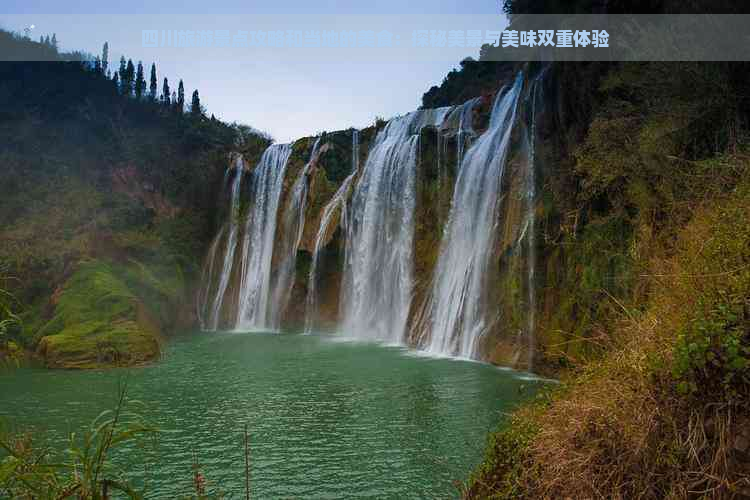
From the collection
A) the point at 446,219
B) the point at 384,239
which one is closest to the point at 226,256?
the point at 384,239

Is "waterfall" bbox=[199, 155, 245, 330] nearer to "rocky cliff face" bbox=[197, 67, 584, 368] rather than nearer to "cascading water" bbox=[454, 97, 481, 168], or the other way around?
"rocky cliff face" bbox=[197, 67, 584, 368]

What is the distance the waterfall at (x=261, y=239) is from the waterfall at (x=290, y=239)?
0.55m

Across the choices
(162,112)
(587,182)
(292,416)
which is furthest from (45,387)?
(162,112)

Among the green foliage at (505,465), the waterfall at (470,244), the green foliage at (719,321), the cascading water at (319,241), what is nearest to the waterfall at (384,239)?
the cascading water at (319,241)

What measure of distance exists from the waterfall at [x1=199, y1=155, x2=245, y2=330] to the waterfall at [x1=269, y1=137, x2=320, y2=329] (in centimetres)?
353

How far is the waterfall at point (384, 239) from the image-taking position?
21.5 metres

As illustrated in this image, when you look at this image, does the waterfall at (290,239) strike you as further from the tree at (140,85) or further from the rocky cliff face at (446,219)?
the tree at (140,85)

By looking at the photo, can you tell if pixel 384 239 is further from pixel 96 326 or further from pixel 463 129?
pixel 96 326

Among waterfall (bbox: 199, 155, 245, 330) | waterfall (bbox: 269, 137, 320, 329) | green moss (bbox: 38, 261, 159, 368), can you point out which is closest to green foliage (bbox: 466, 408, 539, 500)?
green moss (bbox: 38, 261, 159, 368)

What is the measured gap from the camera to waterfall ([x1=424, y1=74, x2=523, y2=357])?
51.4 ft

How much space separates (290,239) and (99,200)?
36.1 feet

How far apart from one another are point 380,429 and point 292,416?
1.77 m

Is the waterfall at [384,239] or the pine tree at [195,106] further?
the pine tree at [195,106]

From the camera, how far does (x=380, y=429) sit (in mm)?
8398
